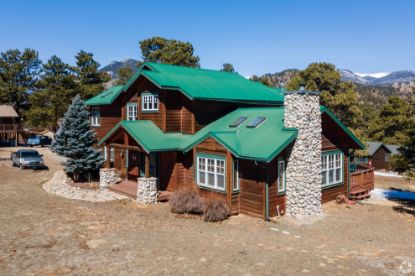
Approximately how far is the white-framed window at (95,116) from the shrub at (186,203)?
51.1 feet

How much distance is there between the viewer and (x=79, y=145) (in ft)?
83.5

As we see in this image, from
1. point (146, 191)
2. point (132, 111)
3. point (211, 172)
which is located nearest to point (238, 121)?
point (211, 172)

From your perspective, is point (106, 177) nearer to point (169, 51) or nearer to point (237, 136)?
point (237, 136)

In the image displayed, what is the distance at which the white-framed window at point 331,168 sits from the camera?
786 inches

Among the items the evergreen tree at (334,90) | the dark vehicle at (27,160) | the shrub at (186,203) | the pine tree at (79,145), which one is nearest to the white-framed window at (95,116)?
the pine tree at (79,145)

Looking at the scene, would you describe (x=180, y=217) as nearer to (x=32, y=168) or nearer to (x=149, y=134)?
(x=149, y=134)

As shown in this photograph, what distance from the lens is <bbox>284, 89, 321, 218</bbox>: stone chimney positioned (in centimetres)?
1727

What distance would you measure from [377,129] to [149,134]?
45.7 meters

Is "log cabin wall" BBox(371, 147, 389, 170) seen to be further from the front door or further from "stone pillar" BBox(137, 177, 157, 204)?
"stone pillar" BBox(137, 177, 157, 204)

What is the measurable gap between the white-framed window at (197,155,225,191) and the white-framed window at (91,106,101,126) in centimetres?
1484

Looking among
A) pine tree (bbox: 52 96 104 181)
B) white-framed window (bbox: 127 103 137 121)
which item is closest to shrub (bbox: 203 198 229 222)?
white-framed window (bbox: 127 103 137 121)

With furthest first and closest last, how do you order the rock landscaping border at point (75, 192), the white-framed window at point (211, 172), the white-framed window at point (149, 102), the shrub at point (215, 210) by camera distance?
the white-framed window at point (149, 102), the rock landscaping border at point (75, 192), the white-framed window at point (211, 172), the shrub at point (215, 210)

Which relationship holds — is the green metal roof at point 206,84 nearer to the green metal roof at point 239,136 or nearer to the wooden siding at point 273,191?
the green metal roof at point 239,136

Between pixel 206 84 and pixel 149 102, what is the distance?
396 centimetres
